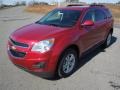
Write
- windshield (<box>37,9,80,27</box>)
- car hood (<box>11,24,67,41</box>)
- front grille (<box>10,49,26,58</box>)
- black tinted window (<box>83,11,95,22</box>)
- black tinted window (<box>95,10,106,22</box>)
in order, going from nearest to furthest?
1. front grille (<box>10,49,26,58</box>)
2. car hood (<box>11,24,67,41</box>)
3. windshield (<box>37,9,80,27</box>)
4. black tinted window (<box>83,11,95,22</box>)
5. black tinted window (<box>95,10,106,22</box>)

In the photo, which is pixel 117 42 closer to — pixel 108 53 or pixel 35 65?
pixel 108 53

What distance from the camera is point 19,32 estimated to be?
5047 millimetres

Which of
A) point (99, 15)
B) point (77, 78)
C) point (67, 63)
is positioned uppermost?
point (99, 15)

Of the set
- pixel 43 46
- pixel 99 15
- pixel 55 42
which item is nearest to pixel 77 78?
pixel 55 42

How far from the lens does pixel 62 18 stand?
226 inches

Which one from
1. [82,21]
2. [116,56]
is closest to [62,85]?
[82,21]

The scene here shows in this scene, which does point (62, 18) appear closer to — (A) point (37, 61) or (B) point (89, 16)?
(B) point (89, 16)

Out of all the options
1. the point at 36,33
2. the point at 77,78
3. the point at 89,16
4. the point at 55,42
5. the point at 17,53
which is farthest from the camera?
the point at 89,16

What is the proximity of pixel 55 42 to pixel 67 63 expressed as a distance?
2.78 ft

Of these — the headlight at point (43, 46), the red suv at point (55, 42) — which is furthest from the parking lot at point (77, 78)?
the headlight at point (43, 46)

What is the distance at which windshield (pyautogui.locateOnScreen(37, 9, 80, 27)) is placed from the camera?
544 centimetres

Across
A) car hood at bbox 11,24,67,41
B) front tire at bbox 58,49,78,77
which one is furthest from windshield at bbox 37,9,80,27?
front tire at bbox 58,49,78,77

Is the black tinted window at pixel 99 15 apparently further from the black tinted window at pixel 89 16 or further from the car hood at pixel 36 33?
the car hood at pixel 36 33

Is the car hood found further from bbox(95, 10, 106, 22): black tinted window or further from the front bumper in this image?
bbox(95, 10, 106, 22): black tinted window
